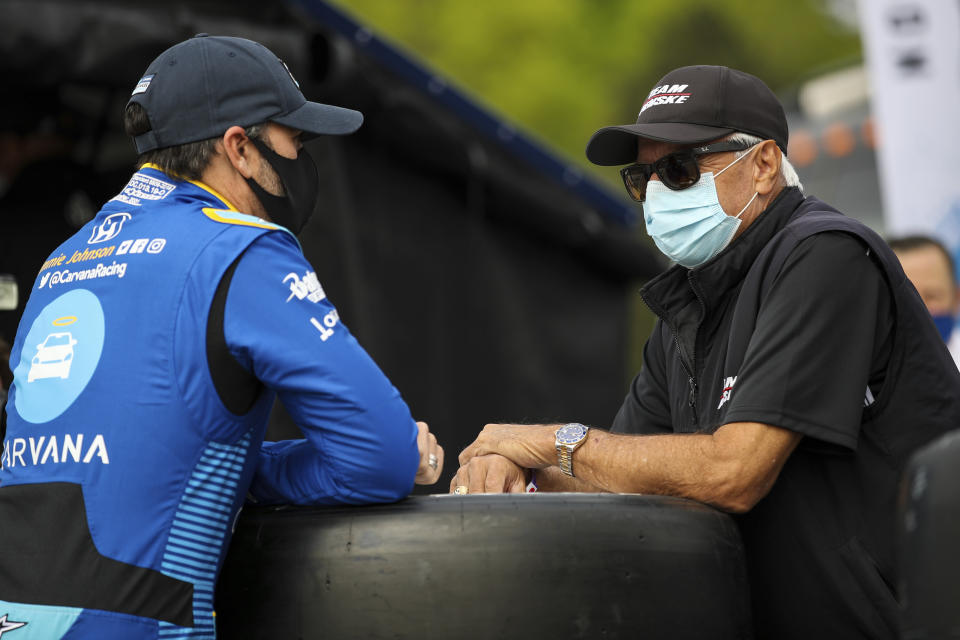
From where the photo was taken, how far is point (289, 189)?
281 centimetres

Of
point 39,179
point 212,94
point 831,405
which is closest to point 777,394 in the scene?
point 831,405

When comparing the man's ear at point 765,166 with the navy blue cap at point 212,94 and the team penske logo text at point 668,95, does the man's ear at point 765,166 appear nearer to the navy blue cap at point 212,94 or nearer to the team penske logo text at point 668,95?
the team penske logo text at point 668,95

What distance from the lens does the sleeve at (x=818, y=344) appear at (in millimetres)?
2680

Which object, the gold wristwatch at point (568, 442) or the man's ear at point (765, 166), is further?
the man's ear at point (765, 166)

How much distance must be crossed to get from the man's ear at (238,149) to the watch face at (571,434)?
3.20 feet

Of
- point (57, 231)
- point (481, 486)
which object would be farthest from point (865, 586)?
point (57, 231)

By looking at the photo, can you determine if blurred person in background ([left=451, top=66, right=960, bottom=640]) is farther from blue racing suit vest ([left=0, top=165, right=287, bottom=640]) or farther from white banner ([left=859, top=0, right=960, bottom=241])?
white banner ([left=859, top=0, right=960, bottom=241])

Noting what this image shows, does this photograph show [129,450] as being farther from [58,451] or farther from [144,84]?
[144,84]

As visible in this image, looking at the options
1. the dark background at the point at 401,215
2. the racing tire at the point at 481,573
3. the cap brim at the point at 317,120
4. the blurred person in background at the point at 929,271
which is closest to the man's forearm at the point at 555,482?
the racing tire at the point at 481,573

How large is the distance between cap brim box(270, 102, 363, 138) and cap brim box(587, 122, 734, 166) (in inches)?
28.0

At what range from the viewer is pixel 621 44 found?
22844 mm

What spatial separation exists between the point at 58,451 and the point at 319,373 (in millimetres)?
534

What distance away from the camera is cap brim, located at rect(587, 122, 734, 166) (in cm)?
314

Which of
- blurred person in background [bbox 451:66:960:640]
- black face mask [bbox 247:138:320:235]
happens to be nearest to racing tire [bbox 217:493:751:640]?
blurred person in background [bbox 451:66:960:640]
